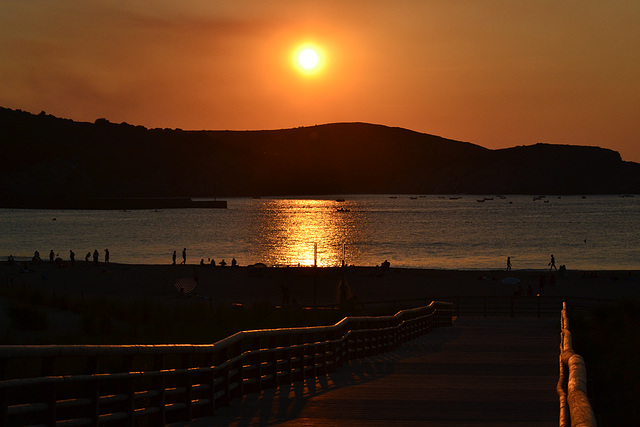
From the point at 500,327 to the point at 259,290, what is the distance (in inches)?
1211

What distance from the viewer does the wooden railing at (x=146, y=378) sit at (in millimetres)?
5504

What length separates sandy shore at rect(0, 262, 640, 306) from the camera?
50312 millimetres

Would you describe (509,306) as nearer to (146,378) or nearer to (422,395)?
(422,395)

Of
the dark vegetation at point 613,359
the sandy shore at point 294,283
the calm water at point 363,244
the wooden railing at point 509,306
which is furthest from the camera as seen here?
the calm water at point 363,244

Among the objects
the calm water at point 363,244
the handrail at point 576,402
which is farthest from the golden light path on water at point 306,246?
the handrail at point 576,402

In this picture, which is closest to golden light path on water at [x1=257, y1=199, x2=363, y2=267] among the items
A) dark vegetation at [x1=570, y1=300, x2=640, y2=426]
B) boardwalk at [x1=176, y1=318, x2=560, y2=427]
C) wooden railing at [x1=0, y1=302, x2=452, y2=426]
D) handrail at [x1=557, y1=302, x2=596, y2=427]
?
dark vegetation at [x1=570, y1=300, x2=640, y2=426]

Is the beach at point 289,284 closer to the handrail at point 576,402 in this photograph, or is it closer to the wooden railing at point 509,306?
the wooden railing at point 509,306

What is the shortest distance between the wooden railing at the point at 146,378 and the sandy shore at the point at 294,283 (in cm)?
→ 3407

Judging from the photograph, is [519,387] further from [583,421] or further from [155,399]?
[583,421]

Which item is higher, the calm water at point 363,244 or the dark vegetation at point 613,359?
the calm water at point 363,244

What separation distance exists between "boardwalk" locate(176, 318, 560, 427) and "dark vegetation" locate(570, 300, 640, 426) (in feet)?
2.67

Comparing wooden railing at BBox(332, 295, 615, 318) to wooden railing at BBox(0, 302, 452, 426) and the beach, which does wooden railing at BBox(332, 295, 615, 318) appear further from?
wooden railing at BBox(0, 302, 452, 426)

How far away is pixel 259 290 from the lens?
53.8 meters

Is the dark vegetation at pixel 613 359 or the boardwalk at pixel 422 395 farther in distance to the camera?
the dark vegetation at pixel 613 359
